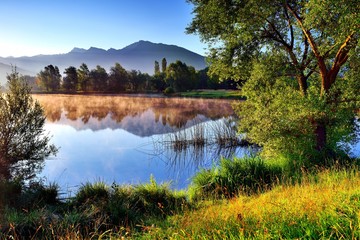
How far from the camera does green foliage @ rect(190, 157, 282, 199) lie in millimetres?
11438

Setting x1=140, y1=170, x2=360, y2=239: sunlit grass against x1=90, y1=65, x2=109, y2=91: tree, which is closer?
x1=140, y1=170, x2=360, y2=239: sunlit grass

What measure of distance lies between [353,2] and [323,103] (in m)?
4.77

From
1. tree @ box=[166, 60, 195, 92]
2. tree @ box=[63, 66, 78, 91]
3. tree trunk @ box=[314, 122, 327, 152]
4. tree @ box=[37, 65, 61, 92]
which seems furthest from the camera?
tree @ box=[37, 65, 61, 92]

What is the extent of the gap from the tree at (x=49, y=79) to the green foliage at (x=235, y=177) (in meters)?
103

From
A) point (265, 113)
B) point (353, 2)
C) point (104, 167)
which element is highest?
point (353, 2)

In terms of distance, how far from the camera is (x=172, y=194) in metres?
11.3

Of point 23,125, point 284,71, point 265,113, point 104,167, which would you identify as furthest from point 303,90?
point 23,125

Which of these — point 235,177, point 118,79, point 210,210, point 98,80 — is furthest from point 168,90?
point 210,210

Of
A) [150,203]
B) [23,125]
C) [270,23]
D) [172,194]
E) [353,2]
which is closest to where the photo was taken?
[353,2]

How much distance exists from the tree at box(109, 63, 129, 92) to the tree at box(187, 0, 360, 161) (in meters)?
90.7

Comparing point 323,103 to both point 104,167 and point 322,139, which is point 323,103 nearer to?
point 322,139

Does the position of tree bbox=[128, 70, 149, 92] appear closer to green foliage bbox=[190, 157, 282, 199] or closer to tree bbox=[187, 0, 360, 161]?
tree bbox=[187, 0, 360, 161]

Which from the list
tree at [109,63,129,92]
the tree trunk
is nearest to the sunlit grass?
the tree trunk

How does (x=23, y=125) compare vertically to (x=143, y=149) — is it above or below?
above
